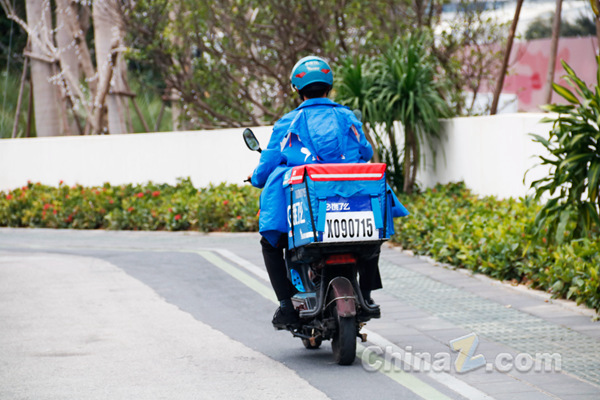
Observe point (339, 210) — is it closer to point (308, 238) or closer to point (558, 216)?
point (308, 238)

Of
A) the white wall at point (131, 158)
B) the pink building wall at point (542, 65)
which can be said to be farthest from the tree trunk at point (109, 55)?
the pink building wall at point (542, 65)

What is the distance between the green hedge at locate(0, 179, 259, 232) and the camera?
1589cm

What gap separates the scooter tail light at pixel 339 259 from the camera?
6.45 metres

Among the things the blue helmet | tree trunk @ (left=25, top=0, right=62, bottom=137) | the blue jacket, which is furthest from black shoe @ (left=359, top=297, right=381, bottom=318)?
tree trunk @ (left=25, top=0, right=62, bottom=137)

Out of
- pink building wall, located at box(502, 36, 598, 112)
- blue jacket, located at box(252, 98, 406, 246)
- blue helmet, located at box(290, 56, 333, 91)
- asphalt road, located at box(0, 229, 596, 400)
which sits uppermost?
pink building wall, located at box(502, 36, 598, 112)

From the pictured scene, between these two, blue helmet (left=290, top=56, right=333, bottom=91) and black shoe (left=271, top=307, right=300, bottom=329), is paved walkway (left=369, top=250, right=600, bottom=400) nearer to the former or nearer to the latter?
black shoe (left=271, top=307, right=300, bottom=329)

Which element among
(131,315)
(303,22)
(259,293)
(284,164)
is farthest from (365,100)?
(284,164)

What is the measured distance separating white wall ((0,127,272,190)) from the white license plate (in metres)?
11.9

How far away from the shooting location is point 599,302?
26.5ft

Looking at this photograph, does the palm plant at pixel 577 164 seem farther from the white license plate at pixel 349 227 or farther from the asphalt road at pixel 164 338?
the white license plate at pixel 349 227

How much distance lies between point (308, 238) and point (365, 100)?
8.68 metres

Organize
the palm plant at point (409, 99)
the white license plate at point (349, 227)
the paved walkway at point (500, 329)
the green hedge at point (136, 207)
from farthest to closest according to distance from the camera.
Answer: the green hedge at point (136, 207) < the palm plant at point (409, 99) < the white license plate at point (349, 227) < the paved walkway at point (500, 329)

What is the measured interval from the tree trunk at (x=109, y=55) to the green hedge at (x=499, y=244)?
10.1m

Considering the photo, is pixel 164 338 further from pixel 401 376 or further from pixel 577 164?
pixel 577 164
